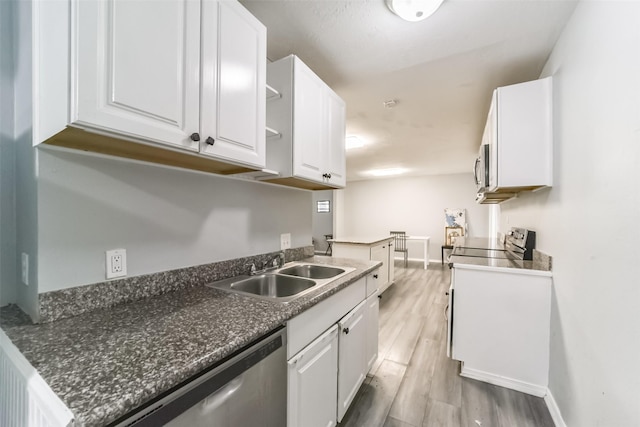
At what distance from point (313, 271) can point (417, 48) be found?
67.8 inches

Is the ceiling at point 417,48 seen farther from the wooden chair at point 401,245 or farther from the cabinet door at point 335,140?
the wooden chair at point 401,245

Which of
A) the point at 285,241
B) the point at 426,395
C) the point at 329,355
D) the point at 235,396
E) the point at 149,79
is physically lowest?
the point at 426,395

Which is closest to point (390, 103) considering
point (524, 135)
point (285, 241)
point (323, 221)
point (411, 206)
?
point (524, 135)

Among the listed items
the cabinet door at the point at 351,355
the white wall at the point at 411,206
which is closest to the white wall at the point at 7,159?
the cabinet door at the point at 351,355

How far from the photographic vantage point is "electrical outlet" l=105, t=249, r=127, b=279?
1.04 meters

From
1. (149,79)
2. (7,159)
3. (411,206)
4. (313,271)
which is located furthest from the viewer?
(411,206)

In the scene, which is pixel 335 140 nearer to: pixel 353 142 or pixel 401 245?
pixel 353 142

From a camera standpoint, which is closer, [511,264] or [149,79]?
[149,79]

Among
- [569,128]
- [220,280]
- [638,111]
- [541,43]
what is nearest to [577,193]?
[569,128]

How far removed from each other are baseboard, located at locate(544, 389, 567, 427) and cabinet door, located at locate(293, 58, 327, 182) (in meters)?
2.05

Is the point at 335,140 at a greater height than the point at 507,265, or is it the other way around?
the point at 335,140

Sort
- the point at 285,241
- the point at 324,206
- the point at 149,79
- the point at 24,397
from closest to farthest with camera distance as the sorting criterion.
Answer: the point at 24,397
the point at 149,79
the point at 285,241
the point at 324,206

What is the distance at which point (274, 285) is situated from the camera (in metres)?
1.65

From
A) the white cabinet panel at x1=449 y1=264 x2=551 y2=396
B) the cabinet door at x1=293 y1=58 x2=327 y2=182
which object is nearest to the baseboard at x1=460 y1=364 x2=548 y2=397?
the white cabinet panel at x1=449 y1=264 x2=551 y2=396
